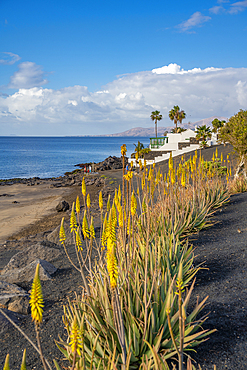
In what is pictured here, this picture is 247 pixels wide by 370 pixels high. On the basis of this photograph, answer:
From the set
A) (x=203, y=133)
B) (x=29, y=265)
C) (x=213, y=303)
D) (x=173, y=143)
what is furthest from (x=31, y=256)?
(x=203, y=133)

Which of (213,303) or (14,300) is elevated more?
(213,303)

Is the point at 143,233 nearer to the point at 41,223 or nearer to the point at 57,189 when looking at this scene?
the point at 41,223

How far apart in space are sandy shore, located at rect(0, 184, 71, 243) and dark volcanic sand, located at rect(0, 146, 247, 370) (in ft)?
28.7

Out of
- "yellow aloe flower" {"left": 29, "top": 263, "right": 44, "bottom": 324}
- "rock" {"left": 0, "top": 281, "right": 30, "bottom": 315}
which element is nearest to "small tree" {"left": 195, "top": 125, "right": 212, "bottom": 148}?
"rock" {"left": 0, "top": 281, "right": 30, "bottom": 315}

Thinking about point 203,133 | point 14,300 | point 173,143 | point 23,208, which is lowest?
point 23,208

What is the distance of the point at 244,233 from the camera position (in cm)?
595

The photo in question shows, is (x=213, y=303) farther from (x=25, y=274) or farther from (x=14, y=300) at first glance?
(x=25, y=274)

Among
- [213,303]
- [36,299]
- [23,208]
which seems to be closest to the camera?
[36,299]

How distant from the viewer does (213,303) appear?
3438 mm

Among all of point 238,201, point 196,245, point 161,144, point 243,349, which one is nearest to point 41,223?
point 238,201

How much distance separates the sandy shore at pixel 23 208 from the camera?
14972 millimetres

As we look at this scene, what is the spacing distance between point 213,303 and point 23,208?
62.5 feet

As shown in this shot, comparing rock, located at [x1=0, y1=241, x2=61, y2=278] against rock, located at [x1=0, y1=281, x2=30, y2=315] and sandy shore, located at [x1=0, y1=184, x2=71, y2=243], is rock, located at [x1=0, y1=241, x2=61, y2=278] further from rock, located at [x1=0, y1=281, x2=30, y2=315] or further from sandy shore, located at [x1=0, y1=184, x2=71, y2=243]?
sandy shore, located at [x1=0, y1=184, x2=71, y2=243]

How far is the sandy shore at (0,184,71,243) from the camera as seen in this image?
15.0 m
